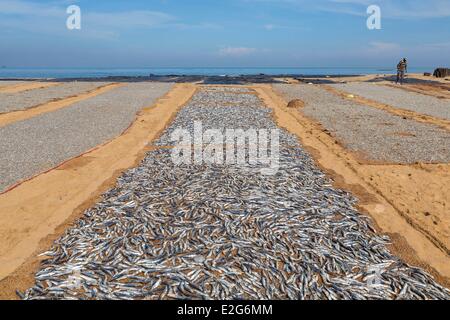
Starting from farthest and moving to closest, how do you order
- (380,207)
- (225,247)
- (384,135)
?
(384,135) → (380,207) → (225,247)

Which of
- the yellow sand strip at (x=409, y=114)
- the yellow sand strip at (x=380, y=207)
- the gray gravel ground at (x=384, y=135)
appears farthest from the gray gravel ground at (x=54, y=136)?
the yellow sand strip at (x=409, y=114)

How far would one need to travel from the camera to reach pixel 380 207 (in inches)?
510

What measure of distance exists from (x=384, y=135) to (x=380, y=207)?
13392mm

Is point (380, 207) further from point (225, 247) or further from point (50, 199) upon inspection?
point (50, 199)

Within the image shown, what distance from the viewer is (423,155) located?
Answer: 19.7 meters

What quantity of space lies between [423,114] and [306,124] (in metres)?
12.7

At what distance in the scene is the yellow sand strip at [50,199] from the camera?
9.81m

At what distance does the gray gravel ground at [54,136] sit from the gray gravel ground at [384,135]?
53.5ft

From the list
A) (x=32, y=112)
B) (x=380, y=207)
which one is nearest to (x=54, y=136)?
(x=32, y=112)

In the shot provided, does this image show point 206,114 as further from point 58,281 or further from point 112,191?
point 58,281

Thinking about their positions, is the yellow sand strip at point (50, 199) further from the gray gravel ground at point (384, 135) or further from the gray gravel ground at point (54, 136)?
the gray gravel ground at point (384, 135)

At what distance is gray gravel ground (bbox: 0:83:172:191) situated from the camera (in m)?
17.3

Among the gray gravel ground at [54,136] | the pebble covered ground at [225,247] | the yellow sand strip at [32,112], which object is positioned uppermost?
the yellow sand strip at [32,112]
